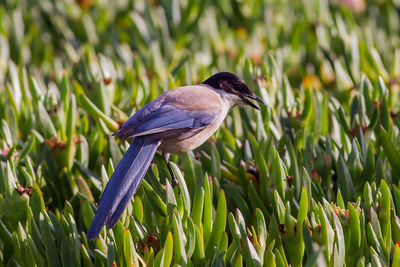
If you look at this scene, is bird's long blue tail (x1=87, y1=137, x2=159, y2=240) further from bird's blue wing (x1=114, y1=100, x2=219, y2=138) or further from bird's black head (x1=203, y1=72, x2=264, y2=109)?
bird's black head (x1=203, y1=72, x2=264, y2=109)

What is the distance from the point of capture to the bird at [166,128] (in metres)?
2.61

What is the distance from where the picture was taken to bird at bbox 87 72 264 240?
8.55 ft

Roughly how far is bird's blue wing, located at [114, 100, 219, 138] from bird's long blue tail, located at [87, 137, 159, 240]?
2.4 inches

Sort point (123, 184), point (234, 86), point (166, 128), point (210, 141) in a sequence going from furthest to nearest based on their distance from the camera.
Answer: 1. point (234, 86)
2. point (210, 141)
3. point (166, 128)
4. point (123, 184)

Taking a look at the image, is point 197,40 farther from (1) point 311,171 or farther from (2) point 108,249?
(2) point 108,249

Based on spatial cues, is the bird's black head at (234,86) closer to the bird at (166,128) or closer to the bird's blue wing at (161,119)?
the bird at (166,128)

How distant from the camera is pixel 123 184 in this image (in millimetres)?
2658

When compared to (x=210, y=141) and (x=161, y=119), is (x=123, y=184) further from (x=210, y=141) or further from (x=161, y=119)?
(x=210, y=141)

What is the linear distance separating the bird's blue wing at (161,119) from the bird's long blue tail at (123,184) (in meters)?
0.06

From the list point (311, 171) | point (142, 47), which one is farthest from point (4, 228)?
point (142, 47)

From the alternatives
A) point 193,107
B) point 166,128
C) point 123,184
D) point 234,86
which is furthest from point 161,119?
point 234,86

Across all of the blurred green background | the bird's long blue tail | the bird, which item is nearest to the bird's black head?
the bird

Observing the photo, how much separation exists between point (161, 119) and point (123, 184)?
55 centimetres

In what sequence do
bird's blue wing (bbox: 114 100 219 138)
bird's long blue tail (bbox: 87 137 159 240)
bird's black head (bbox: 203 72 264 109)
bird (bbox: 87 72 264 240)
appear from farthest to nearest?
bird's black head (bbox: 203 72 264 109) < bird's blue wing (bbox: 114 100 219 138) < bird (bbox: 87 72 264 240) < bird's long blue tail (bbox: 87 137 159 240)
